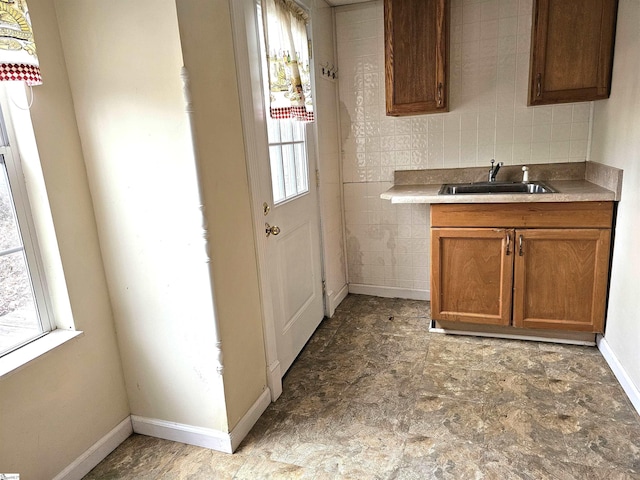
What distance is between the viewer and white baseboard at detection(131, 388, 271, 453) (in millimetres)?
1847

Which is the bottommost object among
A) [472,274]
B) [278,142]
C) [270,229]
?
[472,274]

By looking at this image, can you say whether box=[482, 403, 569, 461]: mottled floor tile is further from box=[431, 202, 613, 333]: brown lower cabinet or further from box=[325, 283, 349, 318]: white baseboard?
box=[325, 283, 349, 318]: white baseboard

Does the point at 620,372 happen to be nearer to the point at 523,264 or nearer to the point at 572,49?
the point at 523,264

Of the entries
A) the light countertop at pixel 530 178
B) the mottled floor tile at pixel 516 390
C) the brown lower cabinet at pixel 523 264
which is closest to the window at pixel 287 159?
the light countertop at pixel 530 178

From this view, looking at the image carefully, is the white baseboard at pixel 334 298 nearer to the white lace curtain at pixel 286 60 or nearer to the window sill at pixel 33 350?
the white lace curtain at pixel 286 60

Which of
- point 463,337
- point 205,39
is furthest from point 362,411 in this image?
point 205,39

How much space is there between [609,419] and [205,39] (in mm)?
2301

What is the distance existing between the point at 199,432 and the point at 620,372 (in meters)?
2.03

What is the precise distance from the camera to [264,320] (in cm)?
212

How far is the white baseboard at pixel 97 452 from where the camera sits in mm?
1695

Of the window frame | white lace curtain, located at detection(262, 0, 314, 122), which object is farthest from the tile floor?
white lace curtain, located at detection(262, 0, 314, 122)

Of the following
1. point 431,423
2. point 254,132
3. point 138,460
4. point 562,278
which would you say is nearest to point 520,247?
point 562,278

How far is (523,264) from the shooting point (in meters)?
2.51

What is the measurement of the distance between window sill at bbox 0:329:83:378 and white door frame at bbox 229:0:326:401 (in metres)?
0.81
